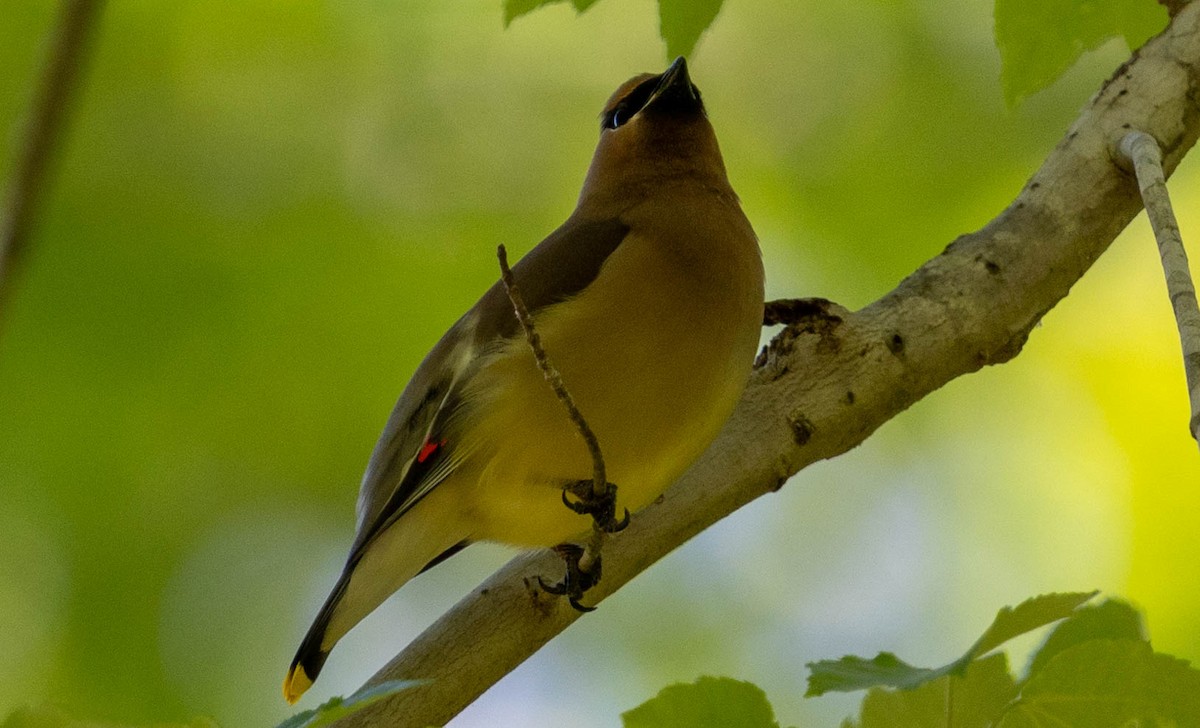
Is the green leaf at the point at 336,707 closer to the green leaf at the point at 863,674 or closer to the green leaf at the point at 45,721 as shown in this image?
the green leaf at the point at 45,721

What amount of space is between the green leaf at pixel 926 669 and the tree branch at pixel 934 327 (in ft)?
3.80

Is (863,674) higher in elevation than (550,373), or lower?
lower

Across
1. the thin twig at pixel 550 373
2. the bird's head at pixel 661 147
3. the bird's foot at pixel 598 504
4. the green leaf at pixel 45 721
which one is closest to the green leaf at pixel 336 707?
the green leaf at pixel 45 721

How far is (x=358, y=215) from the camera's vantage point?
7.33 metres

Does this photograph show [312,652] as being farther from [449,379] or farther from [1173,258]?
[1173,258]

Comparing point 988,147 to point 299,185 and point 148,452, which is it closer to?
point 299,185

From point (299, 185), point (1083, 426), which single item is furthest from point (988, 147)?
point (299, 185)

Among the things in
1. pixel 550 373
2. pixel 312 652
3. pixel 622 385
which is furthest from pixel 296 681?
pixel 550 373

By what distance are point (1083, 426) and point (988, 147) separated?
150 centimetres

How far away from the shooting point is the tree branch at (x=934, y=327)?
150 inches

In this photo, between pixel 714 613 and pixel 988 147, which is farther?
pixel 714 613

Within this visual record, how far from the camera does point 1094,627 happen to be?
2736mm

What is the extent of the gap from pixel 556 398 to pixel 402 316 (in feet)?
10.9

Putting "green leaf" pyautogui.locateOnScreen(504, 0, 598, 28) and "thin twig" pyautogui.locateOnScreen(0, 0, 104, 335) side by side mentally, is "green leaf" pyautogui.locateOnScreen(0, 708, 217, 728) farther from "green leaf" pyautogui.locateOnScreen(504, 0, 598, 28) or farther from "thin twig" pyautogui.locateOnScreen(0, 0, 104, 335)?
"green leaf" pyautogui.locateOnScreen(504, 0, 598, 28)
